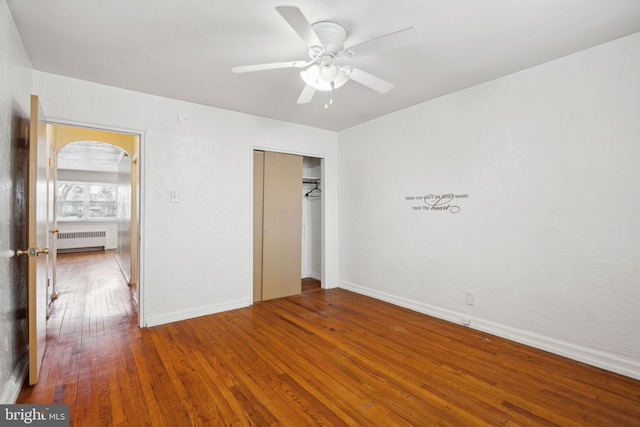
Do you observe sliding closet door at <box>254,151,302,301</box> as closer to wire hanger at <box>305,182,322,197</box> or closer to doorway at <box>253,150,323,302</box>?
doorway at <box>253,150,323,302</box>

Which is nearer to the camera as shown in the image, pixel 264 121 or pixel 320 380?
pixel 320 380

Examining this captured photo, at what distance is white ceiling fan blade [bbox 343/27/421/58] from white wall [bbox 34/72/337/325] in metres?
2.33

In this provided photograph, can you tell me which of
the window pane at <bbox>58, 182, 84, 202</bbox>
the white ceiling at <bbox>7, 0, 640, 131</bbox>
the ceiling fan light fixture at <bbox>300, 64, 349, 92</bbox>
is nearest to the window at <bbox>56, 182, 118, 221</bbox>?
the window pane at <bbox>58, 182, 84, 202</bbox>

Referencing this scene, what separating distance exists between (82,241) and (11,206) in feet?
28.4

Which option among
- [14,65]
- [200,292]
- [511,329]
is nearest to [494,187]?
[511,329]

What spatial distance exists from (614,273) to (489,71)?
78.3 inches

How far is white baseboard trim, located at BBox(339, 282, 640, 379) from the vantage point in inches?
89.0

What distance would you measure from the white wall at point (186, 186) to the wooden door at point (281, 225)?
285 mm

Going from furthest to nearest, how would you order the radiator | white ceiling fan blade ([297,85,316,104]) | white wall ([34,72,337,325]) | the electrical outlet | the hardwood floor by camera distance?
1. the radiator
2. the electrical outlet
3. white wall ([34,72,337,325])
4. white ceiling fan blade ([297,85,316,104])
5. the hardwood floor

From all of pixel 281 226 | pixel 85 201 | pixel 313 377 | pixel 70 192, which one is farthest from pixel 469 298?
pixel 70 192

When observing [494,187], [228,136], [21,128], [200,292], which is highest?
[228,136]

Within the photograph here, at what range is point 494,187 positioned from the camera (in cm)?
297

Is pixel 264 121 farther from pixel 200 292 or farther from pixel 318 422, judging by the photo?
pixel 318 422

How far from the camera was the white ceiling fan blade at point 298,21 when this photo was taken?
59.9 inches
